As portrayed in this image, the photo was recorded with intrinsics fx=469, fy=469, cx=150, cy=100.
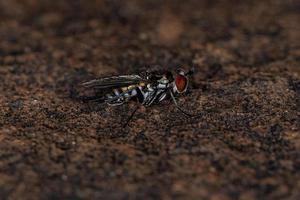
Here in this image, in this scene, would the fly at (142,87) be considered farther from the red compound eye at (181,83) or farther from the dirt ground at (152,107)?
the dirt ground at (152,107)

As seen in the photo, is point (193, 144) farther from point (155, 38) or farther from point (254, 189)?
point (155, 38)

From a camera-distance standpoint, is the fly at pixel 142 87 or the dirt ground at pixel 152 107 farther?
the fly at pixel 142 87

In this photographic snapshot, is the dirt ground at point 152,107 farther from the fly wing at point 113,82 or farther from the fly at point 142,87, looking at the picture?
the fly wing at point 113,82

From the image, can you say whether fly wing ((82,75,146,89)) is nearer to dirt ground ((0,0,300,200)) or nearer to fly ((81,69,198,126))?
fly ((81,69,198,126))

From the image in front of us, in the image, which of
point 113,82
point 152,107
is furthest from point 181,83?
point 113,82

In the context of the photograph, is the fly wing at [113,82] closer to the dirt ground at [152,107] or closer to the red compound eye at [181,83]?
the dirt ground at [152,107]

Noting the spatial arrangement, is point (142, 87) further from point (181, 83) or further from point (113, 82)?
point (181, 83)

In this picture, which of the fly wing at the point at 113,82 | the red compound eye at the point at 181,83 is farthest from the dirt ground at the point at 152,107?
the fly wing at the point at 113,82
